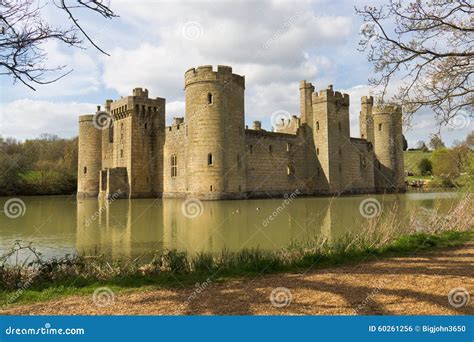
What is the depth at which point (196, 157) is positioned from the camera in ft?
80.4

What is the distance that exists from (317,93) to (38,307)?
29.8 metres

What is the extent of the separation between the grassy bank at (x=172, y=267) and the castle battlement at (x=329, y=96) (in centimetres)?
2463

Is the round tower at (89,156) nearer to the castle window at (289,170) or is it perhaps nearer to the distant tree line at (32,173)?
the distant tree line at (32,173)

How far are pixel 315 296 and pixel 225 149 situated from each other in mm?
20225

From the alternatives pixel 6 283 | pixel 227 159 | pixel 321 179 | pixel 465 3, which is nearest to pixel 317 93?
Result: pixel 321 179

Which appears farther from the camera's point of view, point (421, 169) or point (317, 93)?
point (421, 169)

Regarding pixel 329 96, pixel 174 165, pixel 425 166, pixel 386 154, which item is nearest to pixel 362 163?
pixel 386 154

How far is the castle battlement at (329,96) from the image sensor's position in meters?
31.5

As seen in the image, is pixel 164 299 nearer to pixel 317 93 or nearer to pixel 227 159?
pixel 227 159

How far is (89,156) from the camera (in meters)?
35.2
